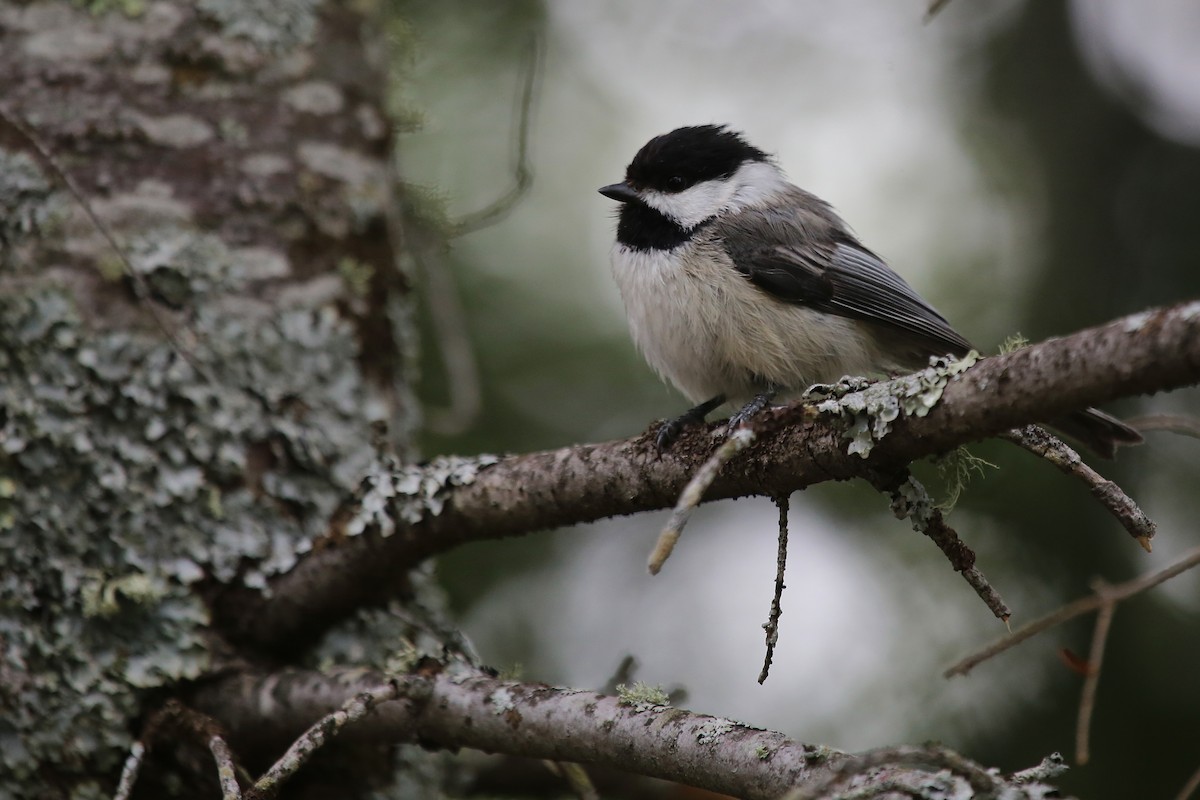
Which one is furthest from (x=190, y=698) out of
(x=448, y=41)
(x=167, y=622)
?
(x=448, y=41)

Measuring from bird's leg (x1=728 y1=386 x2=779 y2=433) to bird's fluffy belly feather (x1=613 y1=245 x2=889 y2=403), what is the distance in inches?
1.8

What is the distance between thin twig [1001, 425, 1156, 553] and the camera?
1.65 metres

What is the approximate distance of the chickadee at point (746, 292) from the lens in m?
2.74

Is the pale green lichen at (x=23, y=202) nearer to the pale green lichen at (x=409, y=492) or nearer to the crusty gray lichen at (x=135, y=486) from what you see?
the crusty gray lichen at (x=135, y=486)

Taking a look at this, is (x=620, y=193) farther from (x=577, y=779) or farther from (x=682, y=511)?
(x=682, y=511)

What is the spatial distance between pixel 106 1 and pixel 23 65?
26 cm

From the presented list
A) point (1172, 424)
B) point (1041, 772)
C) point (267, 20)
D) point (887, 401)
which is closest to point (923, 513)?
point (887, 401)

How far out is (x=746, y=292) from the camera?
276 centimetres

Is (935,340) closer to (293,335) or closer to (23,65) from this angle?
(293,335)

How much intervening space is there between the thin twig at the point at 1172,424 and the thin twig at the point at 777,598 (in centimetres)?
71

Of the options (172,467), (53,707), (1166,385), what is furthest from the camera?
(172,467)

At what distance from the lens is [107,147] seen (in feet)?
8.63

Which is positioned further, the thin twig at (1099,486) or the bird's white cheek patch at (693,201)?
the bird's white cheek patch at (693,201)

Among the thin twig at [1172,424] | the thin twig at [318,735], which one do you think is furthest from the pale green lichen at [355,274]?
the thin twig at [1172,424]
